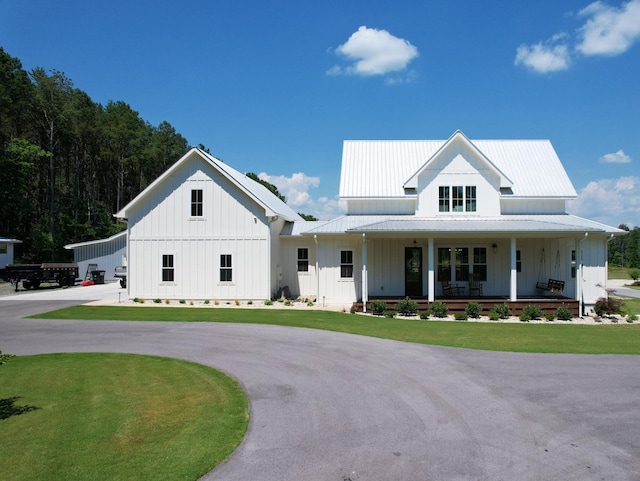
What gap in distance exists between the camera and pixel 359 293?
2262cm

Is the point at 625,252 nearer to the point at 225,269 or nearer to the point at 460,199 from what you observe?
the point at 460,199

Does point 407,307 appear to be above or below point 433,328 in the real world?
above

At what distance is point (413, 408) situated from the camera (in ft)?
25.1

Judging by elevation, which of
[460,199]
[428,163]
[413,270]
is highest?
[428,163]

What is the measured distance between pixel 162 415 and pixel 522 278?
66.4 ft

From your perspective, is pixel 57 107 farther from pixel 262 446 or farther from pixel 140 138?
pixel 262 446

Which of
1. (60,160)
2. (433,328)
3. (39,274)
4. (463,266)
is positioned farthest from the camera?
(60,160)

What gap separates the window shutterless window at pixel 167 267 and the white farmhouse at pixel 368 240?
0.17ft

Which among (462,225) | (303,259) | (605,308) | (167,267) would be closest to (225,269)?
(167,267)

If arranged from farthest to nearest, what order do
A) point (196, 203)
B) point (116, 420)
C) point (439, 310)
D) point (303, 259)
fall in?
1. point (303, 259)
2. point (196, 203)
3. point (439, 310)
4. point (116, 420)

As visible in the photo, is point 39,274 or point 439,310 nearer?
point 439,310

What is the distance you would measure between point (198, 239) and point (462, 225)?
13.1 meters

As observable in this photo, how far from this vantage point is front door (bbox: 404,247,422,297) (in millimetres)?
22766

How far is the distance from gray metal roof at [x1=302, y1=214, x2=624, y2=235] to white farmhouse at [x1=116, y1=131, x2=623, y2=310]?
151mm
